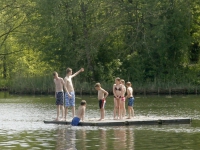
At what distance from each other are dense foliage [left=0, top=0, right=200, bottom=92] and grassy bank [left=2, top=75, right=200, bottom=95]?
2.50 feet

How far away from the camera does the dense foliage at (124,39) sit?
5684 cm

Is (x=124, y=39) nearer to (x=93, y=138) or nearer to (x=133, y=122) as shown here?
(x=133, y=122)

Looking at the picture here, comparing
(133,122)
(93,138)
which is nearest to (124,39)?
(133,122)

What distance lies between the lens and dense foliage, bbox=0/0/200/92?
56844 millimetres

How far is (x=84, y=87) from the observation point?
56.3m

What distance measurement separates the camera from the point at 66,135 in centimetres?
2205

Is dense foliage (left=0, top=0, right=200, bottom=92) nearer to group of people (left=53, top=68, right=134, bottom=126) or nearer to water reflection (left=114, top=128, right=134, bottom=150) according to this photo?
group of people (left=53, top=68, right=134, bottom=126)

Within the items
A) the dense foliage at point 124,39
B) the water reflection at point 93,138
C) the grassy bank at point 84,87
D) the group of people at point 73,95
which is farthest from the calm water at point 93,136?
the dense foliage at point 124,39

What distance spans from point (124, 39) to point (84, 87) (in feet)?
22.3

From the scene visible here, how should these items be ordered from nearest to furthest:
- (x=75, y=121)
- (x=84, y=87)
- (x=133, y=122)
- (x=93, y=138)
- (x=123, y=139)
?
(x=123, y=139) < (x=93, y=138) < (x=75, y=121) < (x=133, y=122) < (x=84, y=87)

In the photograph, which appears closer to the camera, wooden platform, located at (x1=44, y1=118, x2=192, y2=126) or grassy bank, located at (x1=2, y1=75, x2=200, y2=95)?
wooden platform, located at (x1=44, y1=118, x2=192, y2=126)

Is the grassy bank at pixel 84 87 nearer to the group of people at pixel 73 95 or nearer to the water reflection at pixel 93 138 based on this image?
the group of people at pixel 73 95

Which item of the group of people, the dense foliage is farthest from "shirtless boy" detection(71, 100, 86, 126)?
the dense foliage

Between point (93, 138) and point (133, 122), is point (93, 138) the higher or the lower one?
the lower one
